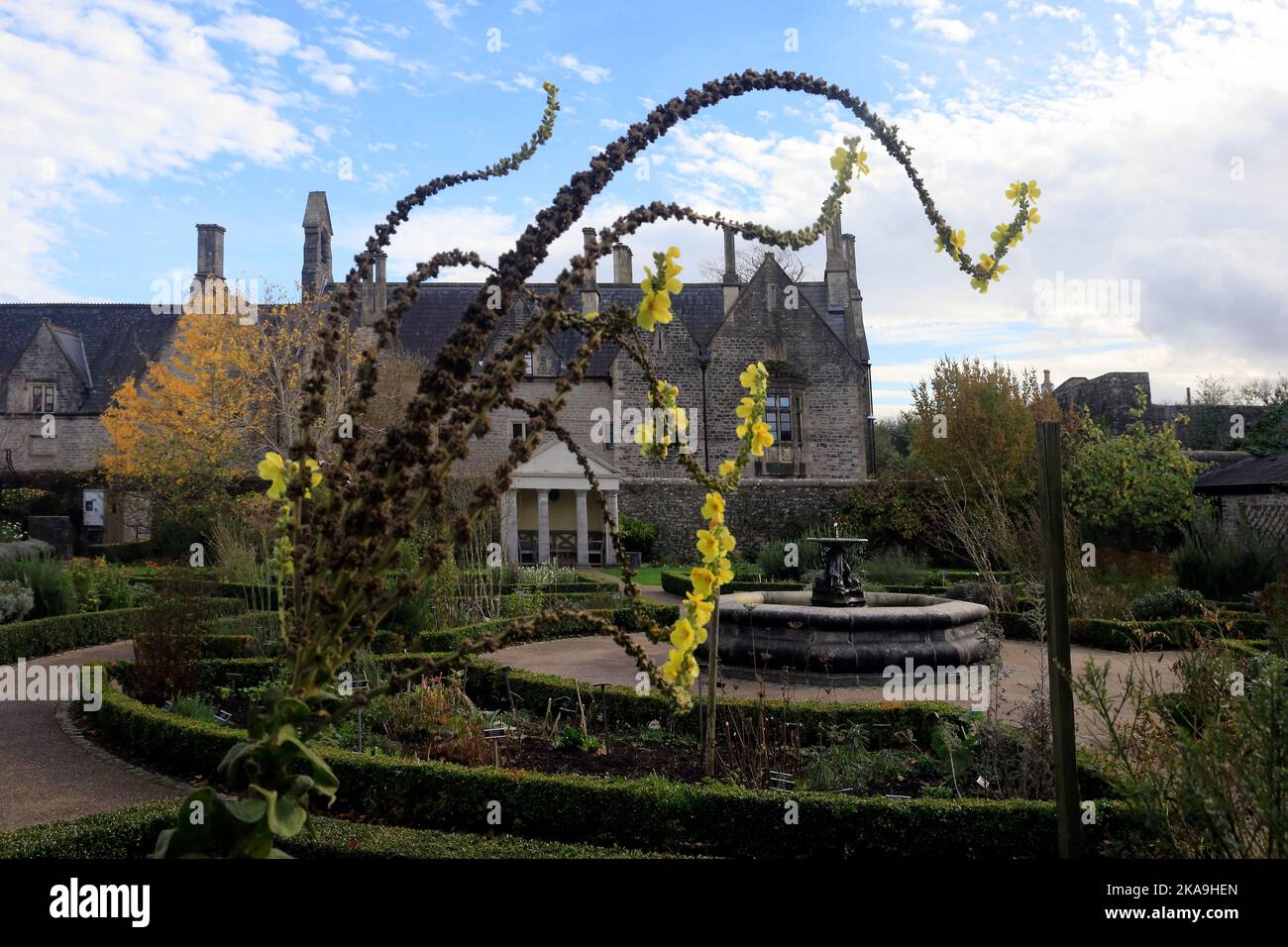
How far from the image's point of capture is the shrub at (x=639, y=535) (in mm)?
27891

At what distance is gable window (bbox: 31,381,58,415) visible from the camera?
1348 inches

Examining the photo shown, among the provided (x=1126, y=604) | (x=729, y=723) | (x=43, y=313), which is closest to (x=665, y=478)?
(x=1126, y=604)

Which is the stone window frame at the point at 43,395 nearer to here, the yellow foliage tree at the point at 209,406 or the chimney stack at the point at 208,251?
the chimney stack at the point at 208,251

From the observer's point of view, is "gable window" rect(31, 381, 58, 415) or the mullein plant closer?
the mullein plant

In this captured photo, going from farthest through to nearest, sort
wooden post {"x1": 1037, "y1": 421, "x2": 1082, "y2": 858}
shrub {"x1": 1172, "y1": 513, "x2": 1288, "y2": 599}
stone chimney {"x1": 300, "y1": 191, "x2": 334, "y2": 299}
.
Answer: stone chimney {"x1": 300, "y1": 191, "x2": 334, "y2": 299} → shrub {"x1": 1172, "y1": 513, "x2": 1288, "y2": 599} → wooden post {"x1": 1037, "y1": 421, "x2": 1082, "y2": 858}

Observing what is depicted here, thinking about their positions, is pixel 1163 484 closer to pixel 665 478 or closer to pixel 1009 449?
pixel 1009 449

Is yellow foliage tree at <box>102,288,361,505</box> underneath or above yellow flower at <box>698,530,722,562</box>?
above

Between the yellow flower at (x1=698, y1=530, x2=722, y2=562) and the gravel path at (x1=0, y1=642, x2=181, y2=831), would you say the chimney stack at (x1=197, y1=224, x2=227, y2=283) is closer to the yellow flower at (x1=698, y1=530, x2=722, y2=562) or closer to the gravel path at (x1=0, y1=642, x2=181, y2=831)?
the gravel path at (x1=0, y1=642, x2=181, y2=831)

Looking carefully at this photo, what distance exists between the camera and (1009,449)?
2598 centimetres

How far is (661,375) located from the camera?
105ft

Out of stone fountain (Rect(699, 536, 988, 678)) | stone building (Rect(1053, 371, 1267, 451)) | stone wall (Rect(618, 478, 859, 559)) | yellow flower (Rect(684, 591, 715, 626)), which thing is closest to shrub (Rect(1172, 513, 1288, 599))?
stone fountain (Rect(699, 536, 988, 678))

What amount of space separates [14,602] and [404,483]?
15.2 meters

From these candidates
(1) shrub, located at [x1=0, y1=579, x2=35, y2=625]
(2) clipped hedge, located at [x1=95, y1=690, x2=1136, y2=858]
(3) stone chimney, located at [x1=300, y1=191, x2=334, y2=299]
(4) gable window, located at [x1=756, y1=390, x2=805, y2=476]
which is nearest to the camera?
(2) clipped hedge, located at [x1=95, y1=690, x2=1136, y2=858]

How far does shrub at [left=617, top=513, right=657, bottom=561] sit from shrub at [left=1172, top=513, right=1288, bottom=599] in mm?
14687
